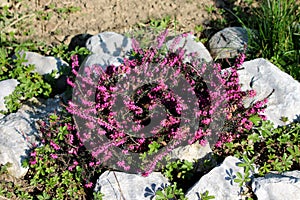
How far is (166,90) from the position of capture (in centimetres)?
396

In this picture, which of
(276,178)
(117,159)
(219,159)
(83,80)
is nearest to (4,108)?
(83,80)

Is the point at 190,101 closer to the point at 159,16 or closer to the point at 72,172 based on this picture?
the point at 72,172

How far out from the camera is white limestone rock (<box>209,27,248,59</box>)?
196 inches

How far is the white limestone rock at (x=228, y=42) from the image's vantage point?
4.98 meters

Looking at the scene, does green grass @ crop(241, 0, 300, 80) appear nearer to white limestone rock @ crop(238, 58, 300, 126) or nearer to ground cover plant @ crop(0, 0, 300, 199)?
white limestone rock @ crop(238, 58, 300, 126)

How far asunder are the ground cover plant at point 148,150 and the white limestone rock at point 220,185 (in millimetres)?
159

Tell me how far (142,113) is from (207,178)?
77 cm

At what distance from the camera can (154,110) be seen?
3.90m

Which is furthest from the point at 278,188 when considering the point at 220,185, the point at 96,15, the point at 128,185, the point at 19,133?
the point at 96,15

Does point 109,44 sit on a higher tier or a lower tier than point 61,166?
higher

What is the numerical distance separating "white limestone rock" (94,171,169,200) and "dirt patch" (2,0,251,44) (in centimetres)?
215

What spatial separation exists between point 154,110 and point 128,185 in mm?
653

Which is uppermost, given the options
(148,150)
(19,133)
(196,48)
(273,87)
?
(196,48)

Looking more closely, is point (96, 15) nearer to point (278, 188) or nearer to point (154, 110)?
point (154, 110)
